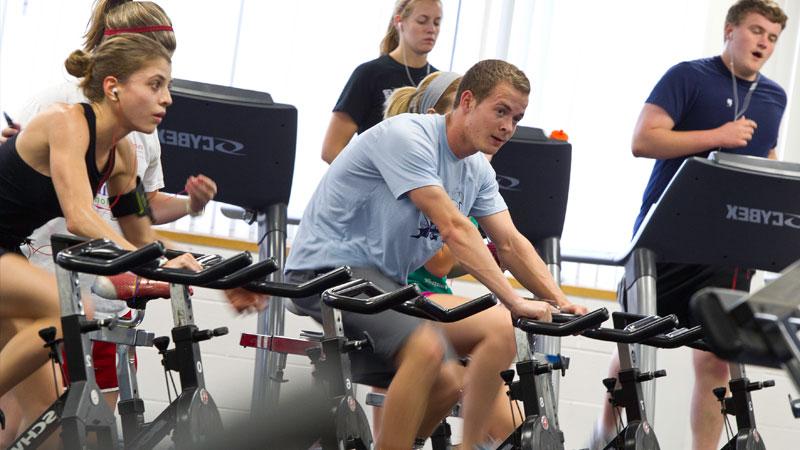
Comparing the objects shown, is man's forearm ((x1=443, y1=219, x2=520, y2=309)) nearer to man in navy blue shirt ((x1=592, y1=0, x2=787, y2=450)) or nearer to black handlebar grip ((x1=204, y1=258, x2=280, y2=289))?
black handlebar grip ((x1=204, y1=258, x2=280, y2=289))

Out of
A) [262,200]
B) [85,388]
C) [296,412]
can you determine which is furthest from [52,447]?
[262,200]

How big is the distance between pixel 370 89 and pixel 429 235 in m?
1.11

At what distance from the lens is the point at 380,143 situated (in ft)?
9.70

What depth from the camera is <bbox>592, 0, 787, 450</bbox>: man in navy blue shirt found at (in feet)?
12.4

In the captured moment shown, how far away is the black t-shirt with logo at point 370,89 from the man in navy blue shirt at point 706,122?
81 centimetres

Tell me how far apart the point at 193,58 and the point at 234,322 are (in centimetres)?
106

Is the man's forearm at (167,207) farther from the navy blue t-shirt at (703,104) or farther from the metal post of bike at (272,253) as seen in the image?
the navy blue t-shirt at (703,104)

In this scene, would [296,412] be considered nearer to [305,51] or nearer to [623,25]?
[305,51]

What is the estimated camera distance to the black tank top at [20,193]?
2.63 meters

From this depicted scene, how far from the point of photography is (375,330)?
2779 mm

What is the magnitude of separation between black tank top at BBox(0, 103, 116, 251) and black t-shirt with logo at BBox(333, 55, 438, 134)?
141 centimetres

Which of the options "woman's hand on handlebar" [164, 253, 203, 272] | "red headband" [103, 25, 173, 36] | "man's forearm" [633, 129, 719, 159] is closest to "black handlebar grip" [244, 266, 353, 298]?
"woman's hand on handlebar" [164, 253, 203, 272]

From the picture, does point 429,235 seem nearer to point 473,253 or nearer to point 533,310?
point 473,253

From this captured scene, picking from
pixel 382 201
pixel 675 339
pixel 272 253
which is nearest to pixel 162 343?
pixel 382 201
